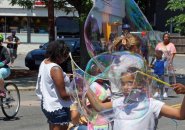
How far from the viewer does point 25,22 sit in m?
48.9

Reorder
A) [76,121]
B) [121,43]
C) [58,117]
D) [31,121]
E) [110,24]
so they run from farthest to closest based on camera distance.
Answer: [31,121] < [58,117] < [76,121] < [110,24] < [121,43]

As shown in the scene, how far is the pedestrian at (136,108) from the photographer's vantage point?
3.61 meters

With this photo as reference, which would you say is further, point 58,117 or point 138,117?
point 58,117

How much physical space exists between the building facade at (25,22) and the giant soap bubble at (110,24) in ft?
141

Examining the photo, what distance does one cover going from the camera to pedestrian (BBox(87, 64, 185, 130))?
3.61 metres

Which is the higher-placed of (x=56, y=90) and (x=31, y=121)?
(x=56, y=90)

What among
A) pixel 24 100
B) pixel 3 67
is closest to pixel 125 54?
pixel 3 67

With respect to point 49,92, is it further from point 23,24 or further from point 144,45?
point 23,24

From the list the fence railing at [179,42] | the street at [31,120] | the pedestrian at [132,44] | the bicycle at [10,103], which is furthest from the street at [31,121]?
the fence railing at [179,42]

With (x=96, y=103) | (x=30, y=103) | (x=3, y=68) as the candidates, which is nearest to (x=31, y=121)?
(x=3, y=68)

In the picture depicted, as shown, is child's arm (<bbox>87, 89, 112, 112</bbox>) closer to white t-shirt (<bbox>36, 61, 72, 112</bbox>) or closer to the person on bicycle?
white t-shirt (<bbox>36, 61, 72, 112</bbox>)

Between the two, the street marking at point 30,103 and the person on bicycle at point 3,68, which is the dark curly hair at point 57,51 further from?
the street marking at point 30,103

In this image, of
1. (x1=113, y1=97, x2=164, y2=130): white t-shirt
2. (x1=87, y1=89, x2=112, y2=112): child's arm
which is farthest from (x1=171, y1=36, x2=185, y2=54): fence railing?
(x1=113, y1=97, x2=164, y2=130): white t-shirt

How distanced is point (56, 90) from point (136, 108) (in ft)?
7.21
